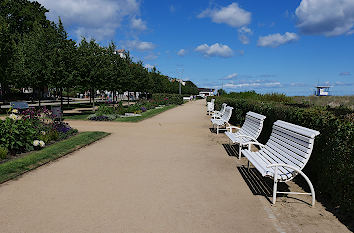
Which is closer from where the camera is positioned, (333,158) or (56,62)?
(333,158)

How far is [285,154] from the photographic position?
4465mm

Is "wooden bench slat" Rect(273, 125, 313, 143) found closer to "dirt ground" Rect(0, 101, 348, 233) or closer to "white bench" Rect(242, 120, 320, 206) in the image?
"white bench" Rect(242, 120, 320, 206)

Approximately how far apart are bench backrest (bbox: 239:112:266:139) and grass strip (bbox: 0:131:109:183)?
505 centimetres

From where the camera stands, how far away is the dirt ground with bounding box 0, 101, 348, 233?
3.27 meters

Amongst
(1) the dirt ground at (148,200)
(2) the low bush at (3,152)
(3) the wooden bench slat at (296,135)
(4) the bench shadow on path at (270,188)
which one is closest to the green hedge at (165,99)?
(2) the low bush at (3,152)

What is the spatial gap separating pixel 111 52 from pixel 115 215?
2393 centimetres

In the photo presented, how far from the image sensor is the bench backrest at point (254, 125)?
664 cm

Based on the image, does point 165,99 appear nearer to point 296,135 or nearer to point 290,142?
point 290,142

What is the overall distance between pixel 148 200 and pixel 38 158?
143 inches

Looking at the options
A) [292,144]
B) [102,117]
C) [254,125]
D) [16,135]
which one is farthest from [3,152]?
[102,117]

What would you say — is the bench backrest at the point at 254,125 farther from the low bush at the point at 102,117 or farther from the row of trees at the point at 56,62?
the row of trees at the point at 56,62

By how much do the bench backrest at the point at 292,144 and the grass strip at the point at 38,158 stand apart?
510 cm

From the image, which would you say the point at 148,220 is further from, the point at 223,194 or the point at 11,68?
the point at 11,68

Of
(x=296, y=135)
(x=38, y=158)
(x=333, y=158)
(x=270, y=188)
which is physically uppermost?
(x=296, y=135)
